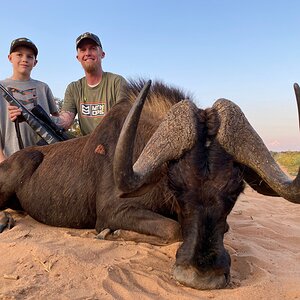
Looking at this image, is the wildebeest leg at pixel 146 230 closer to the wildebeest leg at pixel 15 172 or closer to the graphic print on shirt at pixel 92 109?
the wildebeest leg at pixel 15 172

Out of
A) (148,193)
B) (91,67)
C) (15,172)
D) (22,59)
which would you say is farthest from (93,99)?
(148,193)

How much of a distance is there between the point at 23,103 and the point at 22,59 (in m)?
0.84

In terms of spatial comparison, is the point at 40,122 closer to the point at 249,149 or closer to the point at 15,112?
the point at 15,112

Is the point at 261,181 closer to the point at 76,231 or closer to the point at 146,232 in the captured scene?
the point at 146,232

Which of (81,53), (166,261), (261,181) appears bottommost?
(166,261)

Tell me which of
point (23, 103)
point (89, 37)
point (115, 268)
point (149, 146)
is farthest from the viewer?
point (23, 103)

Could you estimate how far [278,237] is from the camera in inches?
223

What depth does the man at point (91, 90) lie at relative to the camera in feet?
25.1

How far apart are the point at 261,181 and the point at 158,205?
1234 mm

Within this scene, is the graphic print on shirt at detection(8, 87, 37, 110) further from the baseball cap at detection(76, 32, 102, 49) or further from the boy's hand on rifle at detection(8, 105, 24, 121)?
the baseball cap at detection(76, 32, 102, 49)

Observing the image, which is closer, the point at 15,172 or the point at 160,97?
the point at 160,97

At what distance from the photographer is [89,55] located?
7711 millimetres

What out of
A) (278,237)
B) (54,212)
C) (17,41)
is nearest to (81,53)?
(17,41)


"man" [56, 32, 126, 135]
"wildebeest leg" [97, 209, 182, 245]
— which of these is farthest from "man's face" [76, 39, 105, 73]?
"wildebeest leg" [97, 209, 182, 245]
